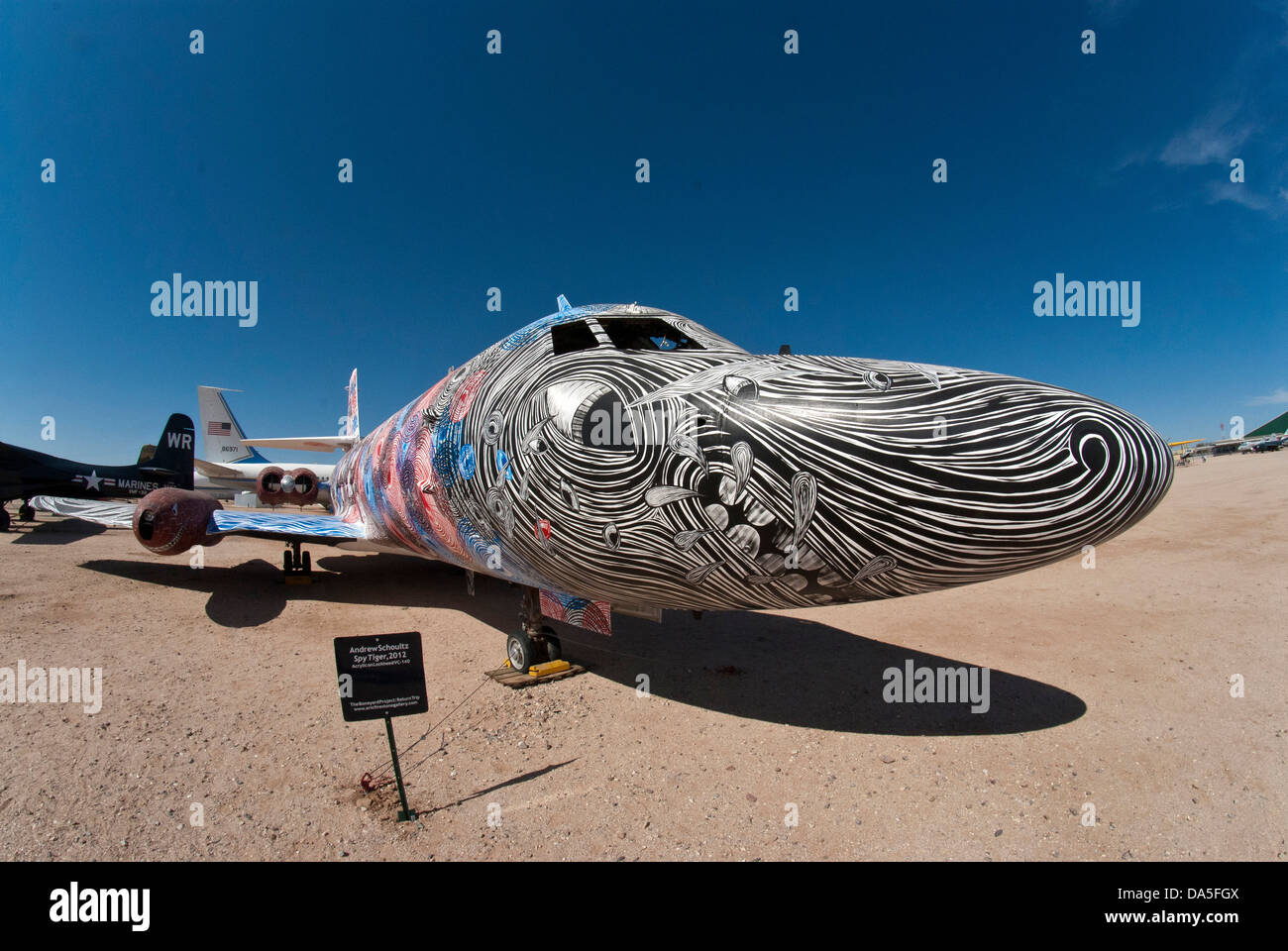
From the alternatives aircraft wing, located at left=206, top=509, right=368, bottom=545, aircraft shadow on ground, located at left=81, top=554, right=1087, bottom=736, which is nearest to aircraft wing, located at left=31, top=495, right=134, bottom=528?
aircraft shadow on ground, located at left=81, top=554, right=1087, bottom=736

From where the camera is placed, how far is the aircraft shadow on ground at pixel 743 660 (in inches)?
192

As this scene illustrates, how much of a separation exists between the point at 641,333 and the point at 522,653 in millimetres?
3896

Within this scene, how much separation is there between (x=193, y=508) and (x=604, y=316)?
8.73 meters

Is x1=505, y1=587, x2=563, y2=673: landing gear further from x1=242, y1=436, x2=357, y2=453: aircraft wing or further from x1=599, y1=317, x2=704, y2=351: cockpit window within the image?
x1=242, y1=436, x2=357, y2=453: aircraft wing

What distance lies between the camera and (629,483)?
9.61 ft

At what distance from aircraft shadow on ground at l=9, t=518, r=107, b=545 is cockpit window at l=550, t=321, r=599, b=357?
18603 mm

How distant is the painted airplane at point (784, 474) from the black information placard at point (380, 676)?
1.01 meters

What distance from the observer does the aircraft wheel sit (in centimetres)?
591

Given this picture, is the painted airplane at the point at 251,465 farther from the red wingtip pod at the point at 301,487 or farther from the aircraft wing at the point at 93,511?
the aircraft wing at the point at 93,511

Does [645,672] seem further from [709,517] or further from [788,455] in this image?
[788,455]

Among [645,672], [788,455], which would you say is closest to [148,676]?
[645,672]

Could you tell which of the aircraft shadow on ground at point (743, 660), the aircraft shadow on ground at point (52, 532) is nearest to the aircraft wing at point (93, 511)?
the aircraft shadow on ground at point (743, 660)

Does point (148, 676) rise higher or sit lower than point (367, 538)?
lower

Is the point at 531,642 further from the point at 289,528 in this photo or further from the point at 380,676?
the point at 289,528
